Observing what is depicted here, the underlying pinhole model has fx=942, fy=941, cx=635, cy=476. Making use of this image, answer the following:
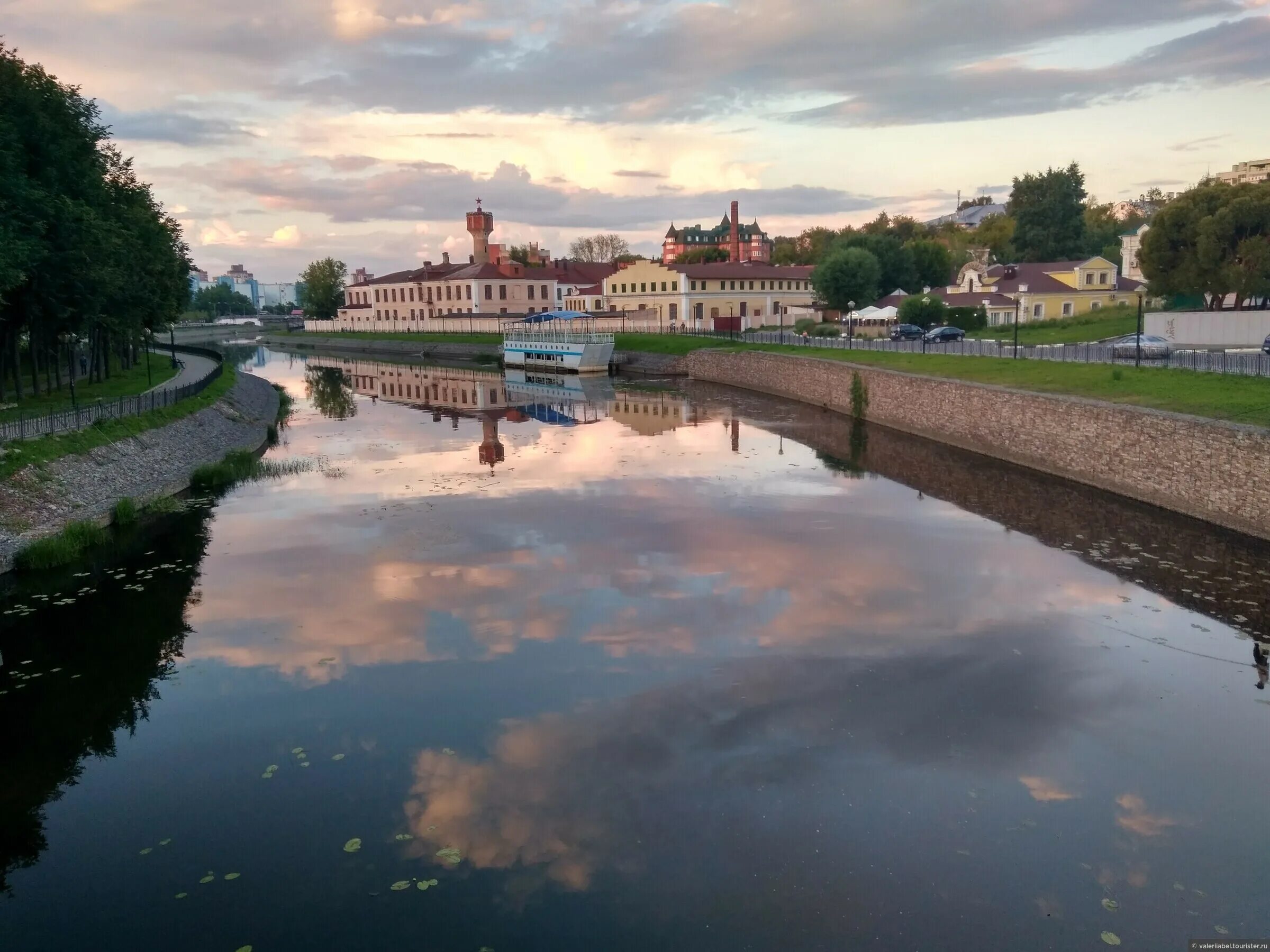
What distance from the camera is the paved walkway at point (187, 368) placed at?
163 feet

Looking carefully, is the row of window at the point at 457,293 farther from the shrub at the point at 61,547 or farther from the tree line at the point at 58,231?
the shrub at the point at 61,547

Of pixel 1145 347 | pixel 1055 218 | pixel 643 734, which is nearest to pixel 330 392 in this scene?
pixel 1145 347

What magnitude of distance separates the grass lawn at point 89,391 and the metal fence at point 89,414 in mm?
1055

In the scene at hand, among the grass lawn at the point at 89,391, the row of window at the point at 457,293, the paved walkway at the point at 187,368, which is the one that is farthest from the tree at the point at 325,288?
the grass lawn at the point at 89,391

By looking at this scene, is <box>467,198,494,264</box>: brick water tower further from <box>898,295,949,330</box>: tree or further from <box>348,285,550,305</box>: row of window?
<box>898,295,949,330</box>: tree

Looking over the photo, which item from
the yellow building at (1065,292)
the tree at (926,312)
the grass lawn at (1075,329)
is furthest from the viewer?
the yellow building at (1065,292)

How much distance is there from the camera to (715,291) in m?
92.3

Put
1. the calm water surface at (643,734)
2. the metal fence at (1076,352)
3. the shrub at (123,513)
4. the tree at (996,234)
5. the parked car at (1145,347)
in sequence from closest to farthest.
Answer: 1. the calm water surface at (643,734)
2. the shrub at (123,513)
3. the metal fence at (1076,352)
4. the parked car at (1145,347)
5. the tree at (996,234)

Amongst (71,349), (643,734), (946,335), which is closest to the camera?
(643,734)

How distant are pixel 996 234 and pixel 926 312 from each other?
61724 millimetres

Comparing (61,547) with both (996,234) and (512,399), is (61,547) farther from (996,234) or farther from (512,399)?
(996,234)

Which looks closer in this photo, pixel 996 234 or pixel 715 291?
pixel 715 291

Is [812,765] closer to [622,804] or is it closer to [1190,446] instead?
[622,804]

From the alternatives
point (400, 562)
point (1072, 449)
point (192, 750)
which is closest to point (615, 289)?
point (1072, 449)
